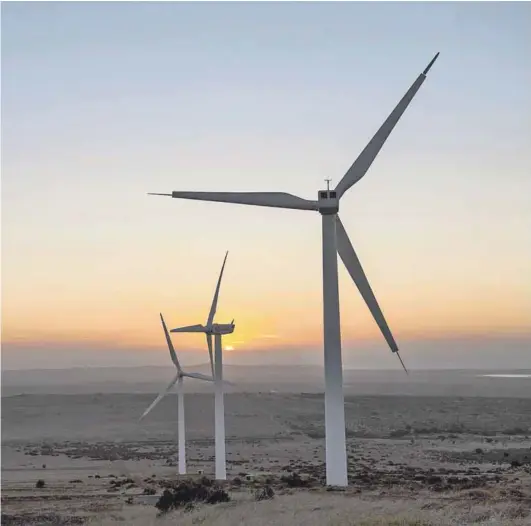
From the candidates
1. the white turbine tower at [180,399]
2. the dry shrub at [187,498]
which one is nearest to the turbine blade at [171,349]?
the white turbine tower at [180,399]

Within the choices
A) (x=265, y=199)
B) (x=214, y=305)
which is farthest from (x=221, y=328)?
(x=265, y=199)

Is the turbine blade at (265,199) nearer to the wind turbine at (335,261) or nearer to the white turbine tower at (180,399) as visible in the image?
the wind turbine at (335,261)

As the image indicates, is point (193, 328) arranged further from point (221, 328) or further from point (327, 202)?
point (327, 202)

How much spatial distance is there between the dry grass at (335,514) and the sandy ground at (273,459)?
75 mm

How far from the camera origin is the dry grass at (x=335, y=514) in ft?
92.9

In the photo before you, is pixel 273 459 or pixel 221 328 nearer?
pixel 221 328

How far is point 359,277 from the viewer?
37.7m

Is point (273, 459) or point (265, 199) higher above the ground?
point (265, 199)

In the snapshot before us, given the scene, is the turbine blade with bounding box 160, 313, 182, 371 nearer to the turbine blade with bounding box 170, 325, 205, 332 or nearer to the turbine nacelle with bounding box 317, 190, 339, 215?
the turbine blade with bounding box 170, 325, 205, 332

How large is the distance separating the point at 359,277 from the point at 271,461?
132 feet

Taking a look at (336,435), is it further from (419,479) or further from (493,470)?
(493,470)

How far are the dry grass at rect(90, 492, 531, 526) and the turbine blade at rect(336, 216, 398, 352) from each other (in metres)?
7.27

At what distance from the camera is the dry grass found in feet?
92.9

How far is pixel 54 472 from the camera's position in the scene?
2616 inches
